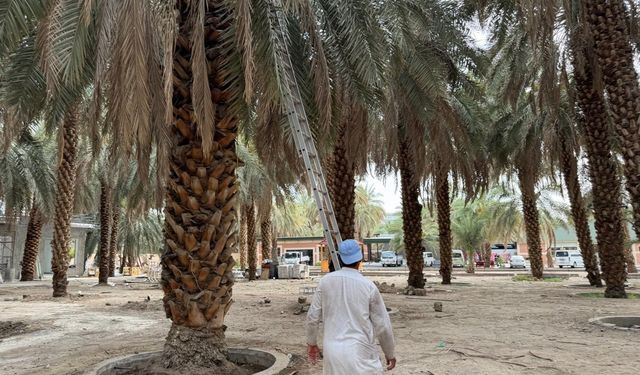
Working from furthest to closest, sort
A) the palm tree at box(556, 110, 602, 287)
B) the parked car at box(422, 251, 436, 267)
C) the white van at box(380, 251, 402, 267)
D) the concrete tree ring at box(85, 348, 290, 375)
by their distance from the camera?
1. the parked car at box(422, 251, 436, 267)
2. the white van at box(380, 251, 402, 267)
3. the palm tree at box(556, 110, 602, 287)
4. the concrete tree ring at box(85, 348, 290, 375)

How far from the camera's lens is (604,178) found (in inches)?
529

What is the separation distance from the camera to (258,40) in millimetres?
5812

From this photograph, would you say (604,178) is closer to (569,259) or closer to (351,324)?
(351,324)

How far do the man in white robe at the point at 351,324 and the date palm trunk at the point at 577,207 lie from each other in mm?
17051

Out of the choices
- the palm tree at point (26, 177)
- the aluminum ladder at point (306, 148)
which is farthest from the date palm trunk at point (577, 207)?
the palm tree at point (26, 177)

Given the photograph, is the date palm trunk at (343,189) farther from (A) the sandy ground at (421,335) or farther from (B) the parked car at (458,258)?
(B) the parked car at (458,258)

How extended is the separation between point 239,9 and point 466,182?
13638 mm

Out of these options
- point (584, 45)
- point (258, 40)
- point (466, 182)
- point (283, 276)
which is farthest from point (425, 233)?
point (258, 40)

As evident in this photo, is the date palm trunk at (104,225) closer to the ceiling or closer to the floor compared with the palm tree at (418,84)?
closer to the floor

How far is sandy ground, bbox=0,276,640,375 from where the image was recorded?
6148mm

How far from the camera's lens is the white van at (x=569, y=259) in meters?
47.5

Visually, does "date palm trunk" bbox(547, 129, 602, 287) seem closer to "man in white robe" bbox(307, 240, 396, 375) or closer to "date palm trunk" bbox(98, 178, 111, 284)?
"man in white robe" bbox(307, 240, 396, 375)

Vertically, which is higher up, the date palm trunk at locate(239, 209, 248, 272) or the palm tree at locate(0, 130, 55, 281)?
the palm tree at locate(0, 130, 55, 281)

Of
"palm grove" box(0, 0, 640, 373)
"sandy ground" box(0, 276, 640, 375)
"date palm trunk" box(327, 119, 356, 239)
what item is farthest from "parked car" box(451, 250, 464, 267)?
"date palm trunk" box(327, 119, 356, 239)
